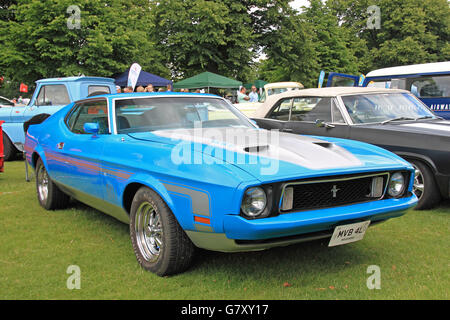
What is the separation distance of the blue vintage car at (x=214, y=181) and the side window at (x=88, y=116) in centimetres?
2

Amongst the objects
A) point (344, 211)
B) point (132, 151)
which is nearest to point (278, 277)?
point (344, 211)

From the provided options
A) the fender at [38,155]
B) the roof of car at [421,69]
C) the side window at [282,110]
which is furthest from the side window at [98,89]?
the roof of car at [421,69]

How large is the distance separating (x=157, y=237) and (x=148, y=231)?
4.3 inches

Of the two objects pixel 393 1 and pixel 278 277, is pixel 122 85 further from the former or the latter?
pixel 393 1

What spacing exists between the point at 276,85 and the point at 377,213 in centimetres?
2198

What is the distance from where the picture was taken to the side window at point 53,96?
30.0 ft

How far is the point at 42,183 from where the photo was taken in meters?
5.49

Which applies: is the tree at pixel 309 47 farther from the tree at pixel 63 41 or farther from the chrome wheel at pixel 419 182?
the chrome wheel at pixel 419 182

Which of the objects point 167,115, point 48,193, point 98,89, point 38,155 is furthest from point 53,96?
point 167,115

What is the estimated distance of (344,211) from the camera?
9.77 feet

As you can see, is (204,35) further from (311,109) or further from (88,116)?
(88,116)

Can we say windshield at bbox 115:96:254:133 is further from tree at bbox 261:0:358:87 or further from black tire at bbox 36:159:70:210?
tree at bbox 261:0:358:87
